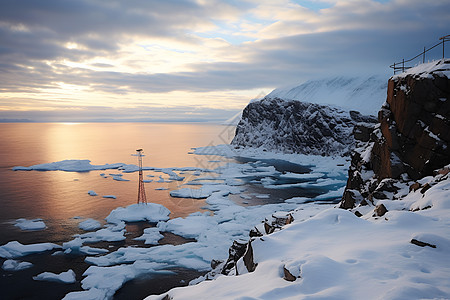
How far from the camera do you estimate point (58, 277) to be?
21250 mm

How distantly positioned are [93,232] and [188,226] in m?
9.67

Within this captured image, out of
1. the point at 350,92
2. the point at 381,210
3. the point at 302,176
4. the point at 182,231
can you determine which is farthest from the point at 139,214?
the point at 350,92

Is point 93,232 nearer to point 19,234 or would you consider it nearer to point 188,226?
point 19,234

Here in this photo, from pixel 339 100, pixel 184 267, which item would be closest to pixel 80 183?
pixel 184 267

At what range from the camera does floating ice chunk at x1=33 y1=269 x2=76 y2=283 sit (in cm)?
2108

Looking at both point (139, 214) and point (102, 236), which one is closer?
point (102, 236)

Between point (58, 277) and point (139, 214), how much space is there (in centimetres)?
1408

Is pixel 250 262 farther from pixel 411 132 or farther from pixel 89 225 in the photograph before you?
pixel 89 225

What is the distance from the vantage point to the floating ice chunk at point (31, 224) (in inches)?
1232

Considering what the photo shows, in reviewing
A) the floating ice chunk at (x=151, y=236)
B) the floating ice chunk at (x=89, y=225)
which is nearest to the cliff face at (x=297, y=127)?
the floating ice chunk at (x=151, y=236)

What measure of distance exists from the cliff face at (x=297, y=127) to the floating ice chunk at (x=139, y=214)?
6108 cm

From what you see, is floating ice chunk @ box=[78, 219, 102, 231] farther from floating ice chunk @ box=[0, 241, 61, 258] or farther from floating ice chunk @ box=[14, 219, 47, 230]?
floating ice chunk @ box=[0, 241, 61, 258]

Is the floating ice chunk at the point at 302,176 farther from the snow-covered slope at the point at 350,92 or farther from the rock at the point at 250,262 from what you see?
the snow-covered slope at the point at 350,92

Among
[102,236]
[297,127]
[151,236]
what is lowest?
[151,236]
